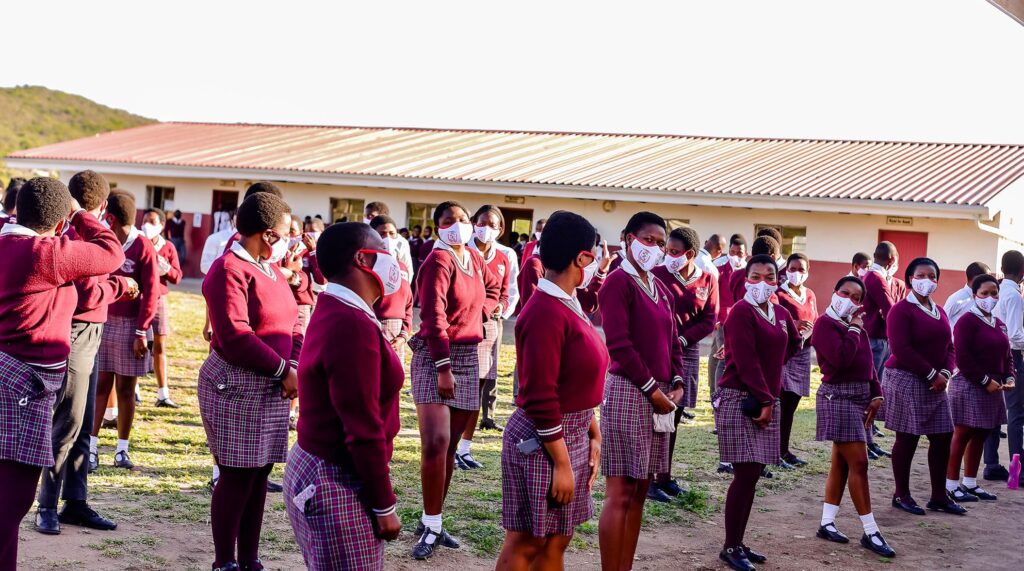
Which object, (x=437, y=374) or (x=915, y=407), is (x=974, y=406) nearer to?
(x=915, y=407)

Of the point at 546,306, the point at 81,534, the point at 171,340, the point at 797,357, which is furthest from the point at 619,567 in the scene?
the point at 171,340

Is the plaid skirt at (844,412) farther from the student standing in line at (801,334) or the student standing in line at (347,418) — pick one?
the student standing in line at (347,418)

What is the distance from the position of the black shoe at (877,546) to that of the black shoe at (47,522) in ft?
17.8

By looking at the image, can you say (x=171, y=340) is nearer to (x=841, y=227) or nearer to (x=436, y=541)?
(x=436, y=541)

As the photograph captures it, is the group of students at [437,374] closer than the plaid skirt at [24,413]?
Yes

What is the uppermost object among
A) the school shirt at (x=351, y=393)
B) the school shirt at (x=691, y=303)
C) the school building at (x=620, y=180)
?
the school building at (x=620, y=180)

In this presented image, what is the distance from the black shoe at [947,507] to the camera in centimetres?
834

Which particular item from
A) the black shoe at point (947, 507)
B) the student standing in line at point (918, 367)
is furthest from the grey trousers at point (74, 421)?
the black shoe at point (947, 507)

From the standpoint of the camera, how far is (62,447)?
5.55 metres

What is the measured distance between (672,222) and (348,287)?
20212mm

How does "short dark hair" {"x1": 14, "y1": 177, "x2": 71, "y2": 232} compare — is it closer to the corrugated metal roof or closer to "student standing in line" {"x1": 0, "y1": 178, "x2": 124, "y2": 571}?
"student standing in line" {"x1": 0, "y1": 178, "x2": 124, "y2": 571}

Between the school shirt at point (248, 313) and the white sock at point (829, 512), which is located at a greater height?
the school shirt at point (248, 313)

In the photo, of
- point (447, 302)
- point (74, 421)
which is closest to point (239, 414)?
point (74, 421)

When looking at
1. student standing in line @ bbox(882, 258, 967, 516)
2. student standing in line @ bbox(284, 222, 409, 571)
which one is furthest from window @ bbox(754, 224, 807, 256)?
student standing in line @ bbox(284, 222, 409, 571)
